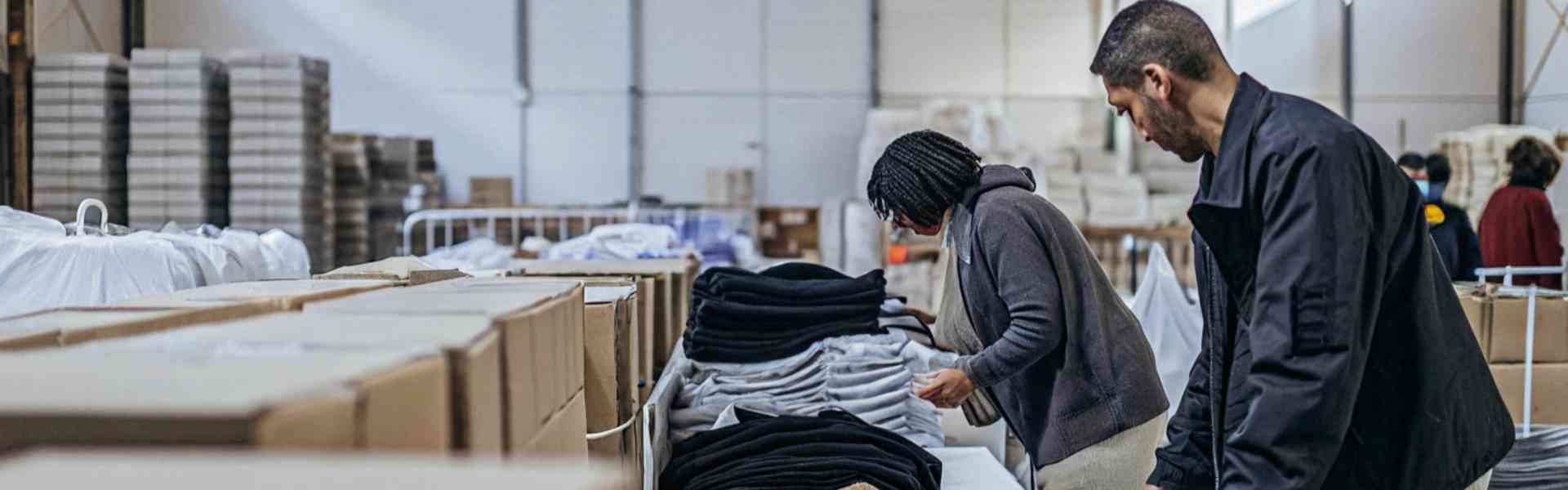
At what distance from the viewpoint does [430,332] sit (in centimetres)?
115

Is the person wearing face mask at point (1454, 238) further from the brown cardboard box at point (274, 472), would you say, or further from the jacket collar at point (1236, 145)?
the brown cardboard box at point (274, 472)

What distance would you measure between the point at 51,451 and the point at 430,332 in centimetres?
39

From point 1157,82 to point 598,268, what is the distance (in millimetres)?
1809

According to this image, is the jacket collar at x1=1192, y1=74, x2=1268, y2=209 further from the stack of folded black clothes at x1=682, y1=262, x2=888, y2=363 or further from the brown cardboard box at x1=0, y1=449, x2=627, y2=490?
the stack of folded black clothes at x1=682, y1=262, x2=888, y2=363

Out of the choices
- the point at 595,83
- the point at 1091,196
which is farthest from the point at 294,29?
the point at 1091,196

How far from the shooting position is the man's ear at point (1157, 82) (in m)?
1.79

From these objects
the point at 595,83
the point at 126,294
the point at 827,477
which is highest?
the point at 595,83

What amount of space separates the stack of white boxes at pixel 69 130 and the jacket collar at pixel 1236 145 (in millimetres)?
7041

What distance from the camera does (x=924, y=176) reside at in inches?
97.7

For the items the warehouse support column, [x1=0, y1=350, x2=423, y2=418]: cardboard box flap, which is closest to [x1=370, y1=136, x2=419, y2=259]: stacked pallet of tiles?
the warehouse support column

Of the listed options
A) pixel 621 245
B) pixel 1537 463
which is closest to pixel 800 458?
pixel 1537 463

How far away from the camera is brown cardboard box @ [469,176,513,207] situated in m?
11.7

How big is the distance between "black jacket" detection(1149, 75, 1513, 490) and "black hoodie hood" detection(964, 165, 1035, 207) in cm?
59

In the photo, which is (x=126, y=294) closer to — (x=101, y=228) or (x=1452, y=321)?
(x=101, y=228)
